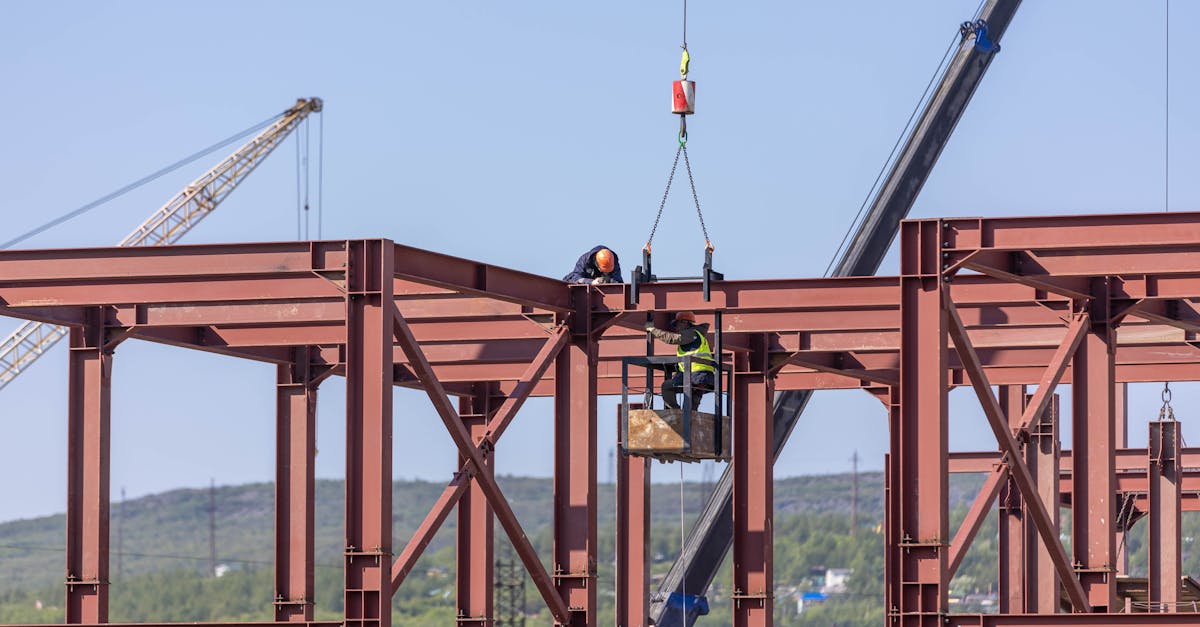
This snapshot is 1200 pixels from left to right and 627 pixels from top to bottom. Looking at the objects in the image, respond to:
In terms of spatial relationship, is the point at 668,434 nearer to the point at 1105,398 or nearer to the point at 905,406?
the point at 905,406

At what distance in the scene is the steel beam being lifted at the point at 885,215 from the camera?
167 ft

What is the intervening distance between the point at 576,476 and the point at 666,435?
Result: 2654 mm

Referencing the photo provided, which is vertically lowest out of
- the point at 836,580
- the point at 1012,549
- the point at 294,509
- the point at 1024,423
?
the point at 836,580

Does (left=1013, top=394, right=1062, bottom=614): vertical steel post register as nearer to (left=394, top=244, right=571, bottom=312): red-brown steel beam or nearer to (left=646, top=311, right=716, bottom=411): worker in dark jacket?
(left=646, top=311, right=716, bottom=411): worker in dark jacket

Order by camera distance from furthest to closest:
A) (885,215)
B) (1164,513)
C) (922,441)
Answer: (885,215), (1164,513), (922,441)

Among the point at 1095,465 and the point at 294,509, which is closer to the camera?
the point at 1095,465

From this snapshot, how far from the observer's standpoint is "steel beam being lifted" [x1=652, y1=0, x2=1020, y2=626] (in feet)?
167

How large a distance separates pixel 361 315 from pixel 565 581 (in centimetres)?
566

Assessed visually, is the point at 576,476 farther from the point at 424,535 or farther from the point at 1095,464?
the point at 1095,464

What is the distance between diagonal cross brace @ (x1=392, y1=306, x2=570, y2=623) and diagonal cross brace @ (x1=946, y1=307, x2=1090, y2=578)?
4.81 metres

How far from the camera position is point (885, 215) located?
5272 centimetres

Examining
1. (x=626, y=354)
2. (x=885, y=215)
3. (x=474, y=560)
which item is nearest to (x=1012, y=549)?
(x=626, y=354)

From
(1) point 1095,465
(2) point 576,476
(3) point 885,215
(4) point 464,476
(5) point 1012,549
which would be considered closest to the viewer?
(4) point 464,476

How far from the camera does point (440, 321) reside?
101 feet
